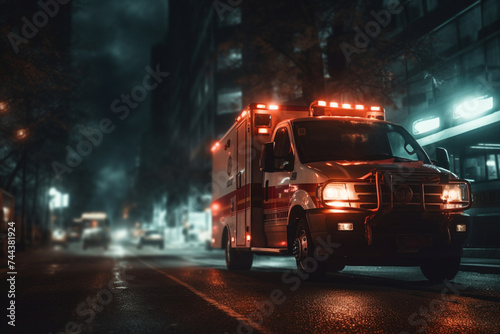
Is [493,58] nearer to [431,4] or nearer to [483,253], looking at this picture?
[431,4]

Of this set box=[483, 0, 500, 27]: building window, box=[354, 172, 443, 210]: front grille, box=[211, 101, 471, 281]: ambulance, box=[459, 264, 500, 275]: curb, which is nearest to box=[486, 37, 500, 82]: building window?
box=[483, 0, 500, 27]: building window

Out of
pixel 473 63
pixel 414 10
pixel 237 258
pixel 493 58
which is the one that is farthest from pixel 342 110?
pixel 414 10

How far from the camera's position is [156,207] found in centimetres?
11644

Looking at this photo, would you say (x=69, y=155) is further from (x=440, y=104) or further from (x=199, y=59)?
(x=199, y=59)

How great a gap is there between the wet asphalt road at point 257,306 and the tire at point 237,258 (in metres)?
2.71

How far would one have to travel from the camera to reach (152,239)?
4666 cm

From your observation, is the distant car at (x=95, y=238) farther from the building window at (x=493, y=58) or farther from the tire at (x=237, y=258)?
the building window at (x=493, y=58)

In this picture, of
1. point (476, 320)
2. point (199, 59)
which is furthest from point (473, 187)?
point (199, 59)

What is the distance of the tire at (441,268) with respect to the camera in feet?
30.1

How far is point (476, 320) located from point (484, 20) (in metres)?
14.7

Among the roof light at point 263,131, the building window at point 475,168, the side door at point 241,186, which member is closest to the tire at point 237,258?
the side door at point 241,186

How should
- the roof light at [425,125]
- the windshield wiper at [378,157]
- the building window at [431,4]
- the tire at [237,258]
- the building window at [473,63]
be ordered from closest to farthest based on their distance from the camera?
the windshield wiper at [378,157], the tire at [237,258], the building window at [473,63], the roof light at [425,125], the building window at [431,4]

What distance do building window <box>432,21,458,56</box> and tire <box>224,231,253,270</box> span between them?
11.0 metres

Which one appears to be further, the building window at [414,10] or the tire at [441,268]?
the building window at [414,10]
